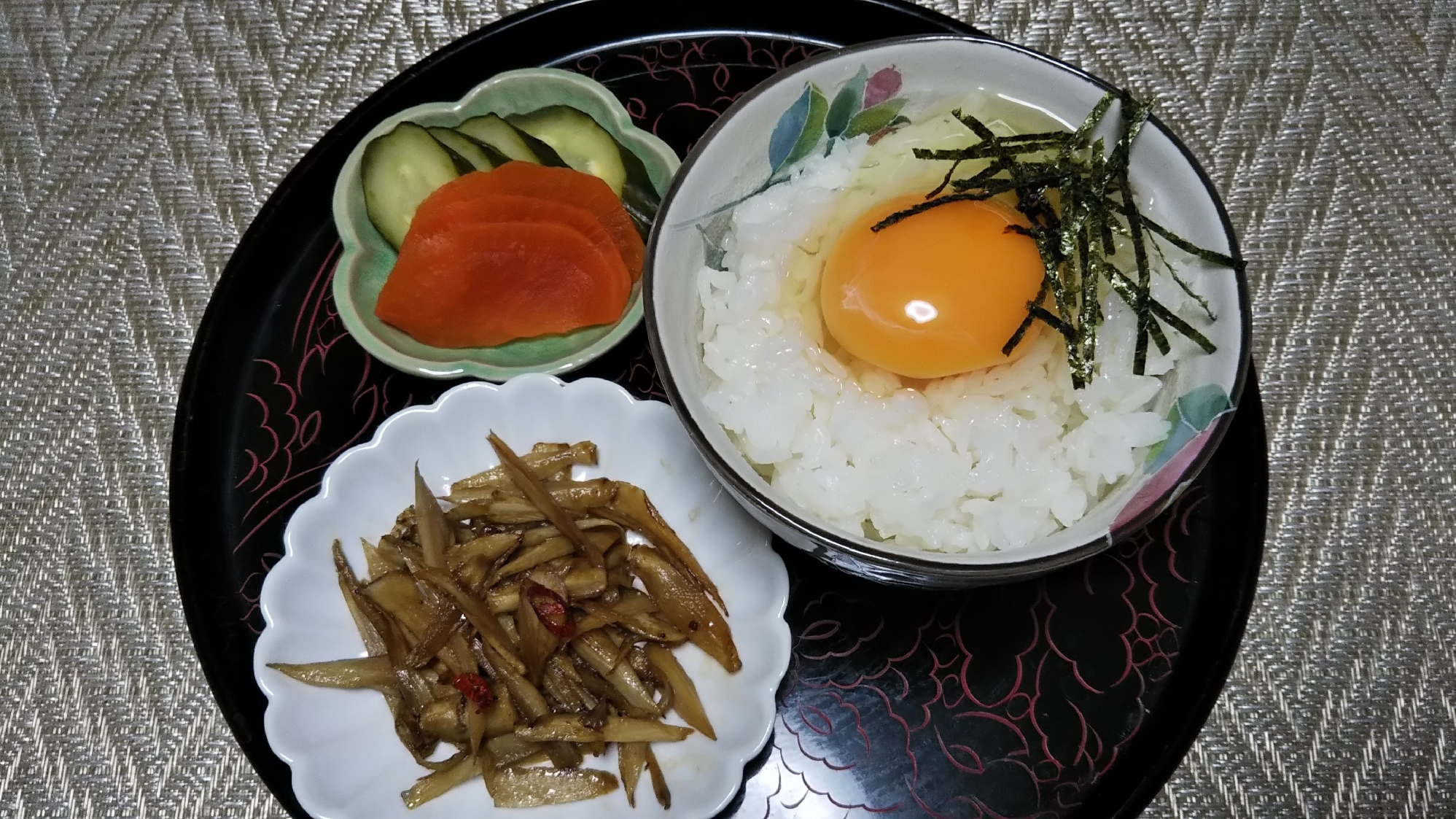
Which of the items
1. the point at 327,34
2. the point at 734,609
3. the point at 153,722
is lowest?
the point at 153,722

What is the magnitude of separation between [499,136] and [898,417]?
3.61 feet

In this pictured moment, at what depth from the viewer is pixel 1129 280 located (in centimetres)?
159

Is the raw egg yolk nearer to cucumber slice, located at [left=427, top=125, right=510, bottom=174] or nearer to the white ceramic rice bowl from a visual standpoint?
the white ceramic rice bowl

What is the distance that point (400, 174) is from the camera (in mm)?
1994

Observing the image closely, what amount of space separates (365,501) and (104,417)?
0.75 meters

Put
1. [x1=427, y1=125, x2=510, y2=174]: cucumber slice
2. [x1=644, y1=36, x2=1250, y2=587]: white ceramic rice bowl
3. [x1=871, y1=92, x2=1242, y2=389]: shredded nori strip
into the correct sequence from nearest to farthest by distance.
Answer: [x1=644, y1=36, x2=1250, y2=587]: white ceramic rice bowl
[x1=871, y1=92, x2=1242, y2=389]: shredded nori strip
[x1=427, y1=125, x2=510, y2=174]: cucumber slice

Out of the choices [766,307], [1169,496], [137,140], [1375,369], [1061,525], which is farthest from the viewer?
[137,140]

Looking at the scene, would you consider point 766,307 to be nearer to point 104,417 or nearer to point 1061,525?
point 1061,525

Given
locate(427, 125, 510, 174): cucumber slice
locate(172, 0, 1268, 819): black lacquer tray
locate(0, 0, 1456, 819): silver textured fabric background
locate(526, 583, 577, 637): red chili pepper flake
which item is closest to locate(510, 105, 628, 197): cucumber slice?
locate(427, 125, 510, 174): cucumber slice

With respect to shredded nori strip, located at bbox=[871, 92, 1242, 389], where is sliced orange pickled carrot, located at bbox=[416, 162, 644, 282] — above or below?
below

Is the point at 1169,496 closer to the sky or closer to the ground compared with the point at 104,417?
closer to the sky

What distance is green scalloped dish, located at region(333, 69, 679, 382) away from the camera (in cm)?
191

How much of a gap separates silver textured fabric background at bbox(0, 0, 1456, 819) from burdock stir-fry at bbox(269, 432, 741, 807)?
1.58ft

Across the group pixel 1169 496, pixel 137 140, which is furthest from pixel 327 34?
pixel 1169 496
